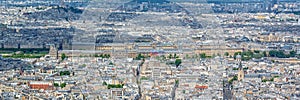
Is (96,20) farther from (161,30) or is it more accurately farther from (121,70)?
(121,70)

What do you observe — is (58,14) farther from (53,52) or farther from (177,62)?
(177,62)

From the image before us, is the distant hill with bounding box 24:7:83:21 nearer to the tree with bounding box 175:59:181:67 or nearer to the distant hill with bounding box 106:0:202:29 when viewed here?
the distant hill with bounding box 106:0:202:29

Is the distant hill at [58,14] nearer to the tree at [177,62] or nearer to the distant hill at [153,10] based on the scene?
the distant hill at [153,10]

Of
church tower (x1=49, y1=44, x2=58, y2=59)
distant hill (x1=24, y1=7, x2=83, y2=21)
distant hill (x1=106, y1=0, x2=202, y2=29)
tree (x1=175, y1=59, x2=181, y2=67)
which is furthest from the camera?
distant hill (x1=24, y1=7, x2=83, y2=21)

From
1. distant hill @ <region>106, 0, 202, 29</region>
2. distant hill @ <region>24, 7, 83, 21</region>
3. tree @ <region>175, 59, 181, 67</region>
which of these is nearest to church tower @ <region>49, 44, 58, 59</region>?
tree @ <region>175, 59, 181, 67</region>

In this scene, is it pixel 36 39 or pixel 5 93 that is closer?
pixel 5 93

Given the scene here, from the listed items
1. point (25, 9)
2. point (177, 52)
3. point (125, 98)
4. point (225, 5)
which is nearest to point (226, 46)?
point (177, 52)

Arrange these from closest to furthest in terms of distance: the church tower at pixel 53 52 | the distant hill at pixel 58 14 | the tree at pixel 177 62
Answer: the tree at pixel 177 62 → the church tower at pixel 53 52 → the distant hill at pixel 58 14

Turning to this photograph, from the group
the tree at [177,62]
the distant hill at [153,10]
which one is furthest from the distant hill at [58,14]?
the tree at [177,62]
